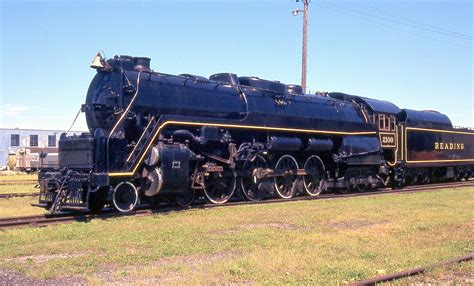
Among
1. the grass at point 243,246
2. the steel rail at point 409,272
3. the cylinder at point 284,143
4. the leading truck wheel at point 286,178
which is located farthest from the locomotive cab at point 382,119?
the steel rail at point 409,272

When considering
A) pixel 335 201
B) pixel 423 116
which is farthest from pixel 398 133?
pixel 335 201

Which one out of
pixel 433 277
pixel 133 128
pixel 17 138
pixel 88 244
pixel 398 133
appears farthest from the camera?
pixel 17 138

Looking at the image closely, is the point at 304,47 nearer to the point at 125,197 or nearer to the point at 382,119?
the point at 382,119

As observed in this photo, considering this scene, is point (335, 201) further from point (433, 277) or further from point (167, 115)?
point (433, 277)

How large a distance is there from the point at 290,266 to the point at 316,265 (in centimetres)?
37

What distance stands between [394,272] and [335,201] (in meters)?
10.0

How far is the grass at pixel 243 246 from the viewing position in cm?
695

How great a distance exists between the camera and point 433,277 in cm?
666

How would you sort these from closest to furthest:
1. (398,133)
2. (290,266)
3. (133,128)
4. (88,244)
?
(290,266)
(88,244)
(133,128)
(398,133)

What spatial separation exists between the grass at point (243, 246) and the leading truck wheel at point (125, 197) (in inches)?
44.3

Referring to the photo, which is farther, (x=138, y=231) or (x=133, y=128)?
(x=133, y=128)

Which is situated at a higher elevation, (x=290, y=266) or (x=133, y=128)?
(x=133, y=128)

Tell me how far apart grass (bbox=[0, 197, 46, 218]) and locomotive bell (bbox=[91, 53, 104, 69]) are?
13.7 ft

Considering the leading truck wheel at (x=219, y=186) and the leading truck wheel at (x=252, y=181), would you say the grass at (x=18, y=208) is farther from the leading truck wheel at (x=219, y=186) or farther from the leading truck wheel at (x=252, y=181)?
the leading truck wheel at (x=252, y=181)
